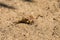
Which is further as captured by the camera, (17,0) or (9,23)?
(17,0)

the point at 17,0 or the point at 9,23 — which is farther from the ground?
the point at 17,0

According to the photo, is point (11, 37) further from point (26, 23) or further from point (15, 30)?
point (26, 23)

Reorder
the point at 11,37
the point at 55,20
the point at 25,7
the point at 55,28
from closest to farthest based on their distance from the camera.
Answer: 1. the point at 11,37
2. the point at 55,28
3. the point at 55,20
4. the point at 25,7

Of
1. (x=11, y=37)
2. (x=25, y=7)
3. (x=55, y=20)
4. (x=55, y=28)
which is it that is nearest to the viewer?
(x=11, y=37)

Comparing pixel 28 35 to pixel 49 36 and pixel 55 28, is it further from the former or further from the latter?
pixel 55 28

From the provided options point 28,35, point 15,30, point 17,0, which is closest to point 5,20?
point 15,30

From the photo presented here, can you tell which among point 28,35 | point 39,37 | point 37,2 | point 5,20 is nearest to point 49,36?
point 39,37
